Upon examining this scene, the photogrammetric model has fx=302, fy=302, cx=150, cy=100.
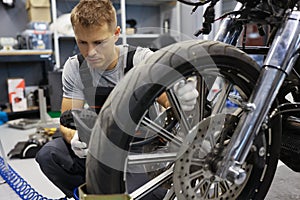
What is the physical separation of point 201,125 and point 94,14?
1.56 ft

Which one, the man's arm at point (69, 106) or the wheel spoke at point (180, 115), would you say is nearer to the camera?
the wheel spoke at point (180, 115)

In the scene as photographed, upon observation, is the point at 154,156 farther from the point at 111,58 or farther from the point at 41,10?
the point at 41,10

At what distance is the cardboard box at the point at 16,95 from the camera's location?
10.4 feet

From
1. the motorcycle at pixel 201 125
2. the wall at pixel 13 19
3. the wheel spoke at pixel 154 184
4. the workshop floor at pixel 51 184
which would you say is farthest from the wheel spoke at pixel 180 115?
the wall at pixel 13 19

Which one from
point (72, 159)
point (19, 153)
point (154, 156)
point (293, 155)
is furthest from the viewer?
point (19, 153)

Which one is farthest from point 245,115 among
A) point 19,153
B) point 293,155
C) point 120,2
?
point 120,2

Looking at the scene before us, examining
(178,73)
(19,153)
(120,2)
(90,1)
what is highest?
(120,2)

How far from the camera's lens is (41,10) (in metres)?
3.22

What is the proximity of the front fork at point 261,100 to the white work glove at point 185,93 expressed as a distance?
0.14m

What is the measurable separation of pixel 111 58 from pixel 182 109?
1.22ft

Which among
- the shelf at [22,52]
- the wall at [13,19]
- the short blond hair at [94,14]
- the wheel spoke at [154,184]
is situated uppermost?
the wall at [13,19]

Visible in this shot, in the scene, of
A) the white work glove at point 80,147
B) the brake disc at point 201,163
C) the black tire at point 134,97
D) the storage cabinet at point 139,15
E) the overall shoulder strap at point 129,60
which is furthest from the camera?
the storage cabinet at point 139,15

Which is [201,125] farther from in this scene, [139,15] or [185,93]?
[139,15]

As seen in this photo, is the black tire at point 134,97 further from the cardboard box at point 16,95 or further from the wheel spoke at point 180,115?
the cardboard box at point 16,95
